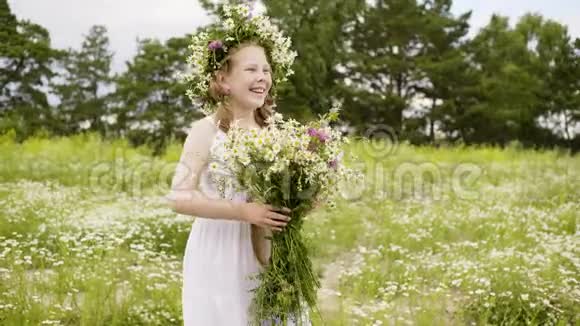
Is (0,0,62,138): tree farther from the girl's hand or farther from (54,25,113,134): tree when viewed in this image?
the girl's hand

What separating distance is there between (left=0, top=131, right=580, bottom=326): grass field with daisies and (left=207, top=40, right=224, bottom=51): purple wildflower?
0.79 m

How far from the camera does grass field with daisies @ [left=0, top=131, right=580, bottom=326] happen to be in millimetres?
3977

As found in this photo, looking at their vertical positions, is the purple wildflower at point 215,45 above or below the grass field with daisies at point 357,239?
above

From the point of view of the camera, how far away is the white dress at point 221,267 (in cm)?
220

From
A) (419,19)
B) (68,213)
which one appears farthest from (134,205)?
(419,19)

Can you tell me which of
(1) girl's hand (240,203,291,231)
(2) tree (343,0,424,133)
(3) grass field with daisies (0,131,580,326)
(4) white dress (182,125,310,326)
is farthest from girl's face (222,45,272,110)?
(2) tree (343,0,424,133)

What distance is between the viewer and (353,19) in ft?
52.5

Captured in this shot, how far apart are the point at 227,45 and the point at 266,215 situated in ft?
2.38

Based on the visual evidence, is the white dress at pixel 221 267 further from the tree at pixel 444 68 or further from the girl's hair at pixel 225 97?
the tree at pixel 444 68

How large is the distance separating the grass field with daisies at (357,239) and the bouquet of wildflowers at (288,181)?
599 mm

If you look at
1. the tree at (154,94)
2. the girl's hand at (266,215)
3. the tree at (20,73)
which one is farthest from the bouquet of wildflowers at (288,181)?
the tree at (154,94)

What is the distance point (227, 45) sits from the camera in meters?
2.34

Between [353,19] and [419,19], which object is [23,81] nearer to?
[353,19]

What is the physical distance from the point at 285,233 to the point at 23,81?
25.2 ft
